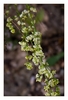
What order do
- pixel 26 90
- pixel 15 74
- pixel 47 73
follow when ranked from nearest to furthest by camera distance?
pixel 47 73
pixel 26 90
pixel 15 74

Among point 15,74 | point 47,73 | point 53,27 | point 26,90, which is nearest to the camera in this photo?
point 47,73

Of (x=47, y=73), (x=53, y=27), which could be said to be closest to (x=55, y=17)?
(x=53, y=27)

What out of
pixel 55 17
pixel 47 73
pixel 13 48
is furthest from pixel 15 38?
pixel 47 73

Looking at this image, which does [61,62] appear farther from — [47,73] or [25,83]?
[47,73]

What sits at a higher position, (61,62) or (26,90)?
(61,62)

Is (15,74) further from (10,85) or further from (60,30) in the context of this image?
(60,30)

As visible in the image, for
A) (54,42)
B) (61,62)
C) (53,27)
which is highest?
(53,27)

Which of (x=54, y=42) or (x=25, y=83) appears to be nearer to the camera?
(x=25, y=83)
